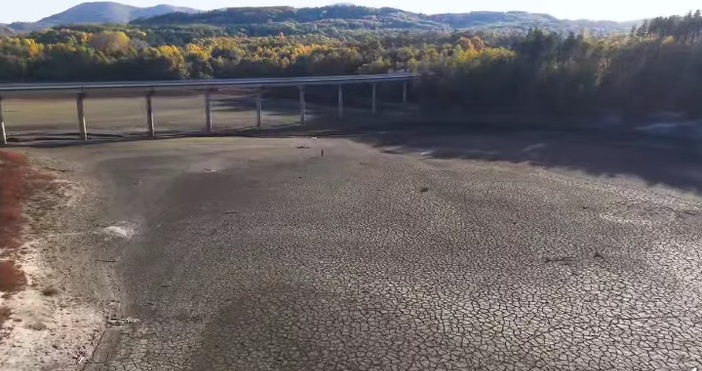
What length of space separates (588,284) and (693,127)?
35994mm

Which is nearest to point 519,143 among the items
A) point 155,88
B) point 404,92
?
point 404,92

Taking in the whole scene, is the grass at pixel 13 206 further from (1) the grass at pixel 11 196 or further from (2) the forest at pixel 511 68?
(2) the forest at pixel 511 68

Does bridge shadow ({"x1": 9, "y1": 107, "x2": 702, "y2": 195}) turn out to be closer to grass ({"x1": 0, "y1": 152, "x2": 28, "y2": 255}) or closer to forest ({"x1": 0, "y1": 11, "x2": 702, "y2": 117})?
forest ({"x1": 0, "y1": 11, "x2": 702, "y2": 117})

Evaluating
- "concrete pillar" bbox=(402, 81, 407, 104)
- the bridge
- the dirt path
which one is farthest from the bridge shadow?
the dirt path

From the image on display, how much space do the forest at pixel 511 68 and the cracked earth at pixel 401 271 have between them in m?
25.6

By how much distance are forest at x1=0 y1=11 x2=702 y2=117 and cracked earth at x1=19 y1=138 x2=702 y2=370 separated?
25.6 m

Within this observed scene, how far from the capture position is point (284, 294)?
1730cm

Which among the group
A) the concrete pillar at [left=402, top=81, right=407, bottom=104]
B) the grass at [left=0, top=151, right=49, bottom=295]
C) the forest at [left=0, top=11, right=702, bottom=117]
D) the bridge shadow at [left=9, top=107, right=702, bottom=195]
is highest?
the forest at [left=0, top=11, right=702, bottom=117]

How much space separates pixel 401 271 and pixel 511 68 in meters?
46.8

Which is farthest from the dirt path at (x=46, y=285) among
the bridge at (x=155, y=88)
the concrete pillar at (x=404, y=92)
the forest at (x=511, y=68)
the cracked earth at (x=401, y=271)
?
the concrete pillar at (x=404, y=92)

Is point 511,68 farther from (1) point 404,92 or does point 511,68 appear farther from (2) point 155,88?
(2) point 155,88

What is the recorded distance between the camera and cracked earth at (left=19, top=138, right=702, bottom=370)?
47.2ft

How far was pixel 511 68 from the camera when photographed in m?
60.7

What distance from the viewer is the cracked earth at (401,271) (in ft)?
47.2
